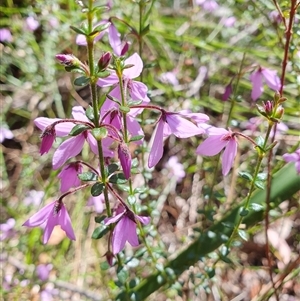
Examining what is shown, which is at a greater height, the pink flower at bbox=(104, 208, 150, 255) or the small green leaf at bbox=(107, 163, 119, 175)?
the small green leaf at bbox=(107, 163, 119, 175)

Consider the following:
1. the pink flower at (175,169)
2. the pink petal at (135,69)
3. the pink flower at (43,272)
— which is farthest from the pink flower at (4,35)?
the pink petal at (135,69)

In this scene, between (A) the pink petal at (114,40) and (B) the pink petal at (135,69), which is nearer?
(B) the pink petal at (135,69)

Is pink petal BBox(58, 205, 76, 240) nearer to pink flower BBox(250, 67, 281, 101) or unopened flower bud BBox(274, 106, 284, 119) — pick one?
unopened flower bud BBox(274, 106, 284, 119)

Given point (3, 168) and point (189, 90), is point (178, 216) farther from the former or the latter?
point (3, 168)

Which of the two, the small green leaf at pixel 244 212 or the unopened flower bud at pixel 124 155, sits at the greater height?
the unopened flower bud at pixel 124 155

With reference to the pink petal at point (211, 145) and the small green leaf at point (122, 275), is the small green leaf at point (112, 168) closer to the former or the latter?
the pink petal at point (211, 145)

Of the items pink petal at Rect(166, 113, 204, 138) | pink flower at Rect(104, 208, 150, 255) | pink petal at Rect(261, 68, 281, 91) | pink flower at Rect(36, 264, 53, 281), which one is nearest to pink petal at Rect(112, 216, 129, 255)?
pink flower at Rect(104, 208, 150, 255)
